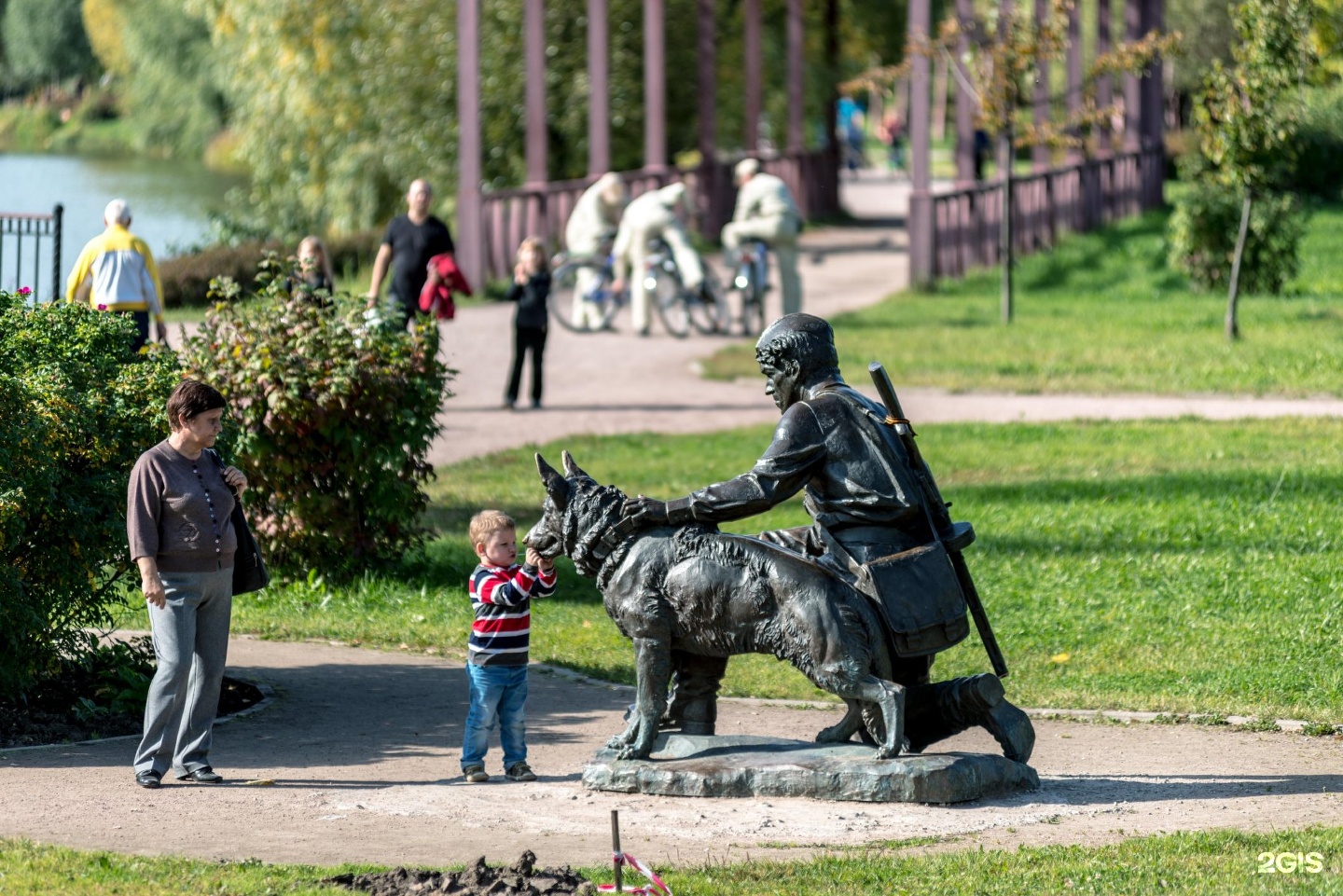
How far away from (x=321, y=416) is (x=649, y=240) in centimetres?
1269

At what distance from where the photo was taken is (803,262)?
33.6m

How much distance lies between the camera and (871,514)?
289 inches

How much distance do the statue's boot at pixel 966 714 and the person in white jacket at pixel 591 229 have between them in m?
16.8

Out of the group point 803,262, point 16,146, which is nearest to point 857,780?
point 16,146

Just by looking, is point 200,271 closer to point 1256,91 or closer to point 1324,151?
point 1256,91

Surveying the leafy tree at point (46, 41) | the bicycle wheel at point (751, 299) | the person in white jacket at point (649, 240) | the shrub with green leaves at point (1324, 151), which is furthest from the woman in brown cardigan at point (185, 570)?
the shrub with green leaves at point (1324, 151)

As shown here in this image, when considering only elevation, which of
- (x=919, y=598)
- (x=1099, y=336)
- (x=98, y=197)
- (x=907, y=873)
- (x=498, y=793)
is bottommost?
(x=498, y=793)

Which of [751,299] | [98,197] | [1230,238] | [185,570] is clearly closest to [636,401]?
[751,299]

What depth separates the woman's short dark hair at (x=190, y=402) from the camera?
7.59 metres

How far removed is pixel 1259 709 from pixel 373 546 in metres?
5.15

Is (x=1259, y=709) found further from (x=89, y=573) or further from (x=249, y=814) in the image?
(x=89, y=573)

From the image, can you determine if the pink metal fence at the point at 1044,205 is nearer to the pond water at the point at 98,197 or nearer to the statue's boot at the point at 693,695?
the pond water at the point at 98,197

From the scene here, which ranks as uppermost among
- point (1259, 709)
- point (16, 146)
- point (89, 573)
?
point (16, 146)

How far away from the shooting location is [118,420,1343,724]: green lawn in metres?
9.67
